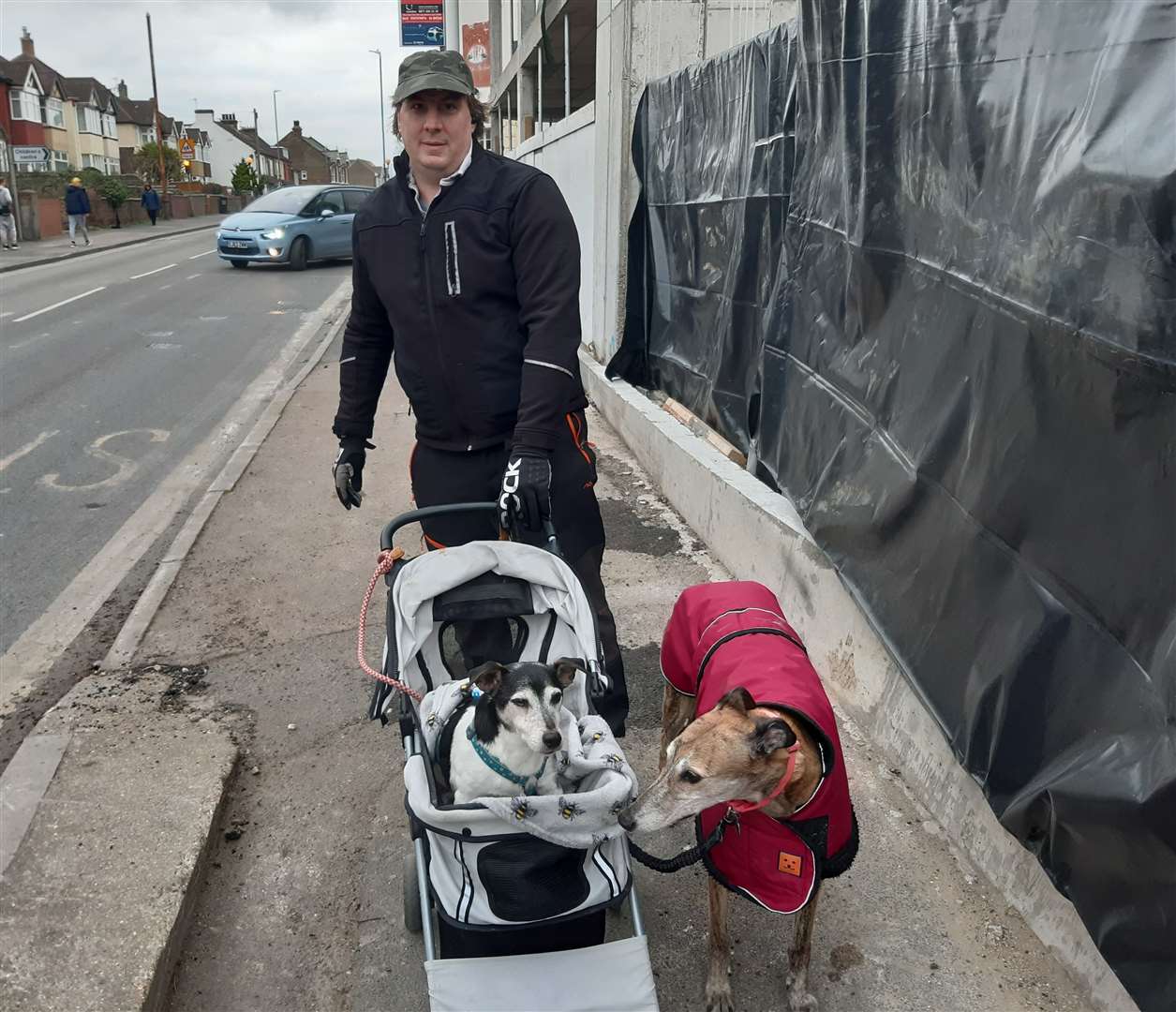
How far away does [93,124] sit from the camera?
70.2 m

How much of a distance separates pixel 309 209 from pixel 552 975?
72.0 feet

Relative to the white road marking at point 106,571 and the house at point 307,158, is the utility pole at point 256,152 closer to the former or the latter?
the house at point 307,158

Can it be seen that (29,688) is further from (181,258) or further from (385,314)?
(181,258)

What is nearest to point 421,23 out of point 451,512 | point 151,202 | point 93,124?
point 451,512

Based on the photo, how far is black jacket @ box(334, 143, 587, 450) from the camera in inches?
117

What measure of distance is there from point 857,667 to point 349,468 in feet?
6.97

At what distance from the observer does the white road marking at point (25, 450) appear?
789 centimetres

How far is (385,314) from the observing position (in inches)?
136

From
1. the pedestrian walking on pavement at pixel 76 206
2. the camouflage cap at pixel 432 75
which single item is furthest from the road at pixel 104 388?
the pedestrian walking on pavement at pixel 76 206

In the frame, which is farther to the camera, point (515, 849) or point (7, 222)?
point (7, 222)

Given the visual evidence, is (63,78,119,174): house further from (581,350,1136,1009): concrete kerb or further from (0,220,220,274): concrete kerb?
(581,350,1136,1009): concrete kerb

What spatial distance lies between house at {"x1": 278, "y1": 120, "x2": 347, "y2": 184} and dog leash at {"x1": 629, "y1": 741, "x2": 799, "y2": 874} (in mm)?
123917

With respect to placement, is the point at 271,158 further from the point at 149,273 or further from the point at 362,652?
the point at 362,652

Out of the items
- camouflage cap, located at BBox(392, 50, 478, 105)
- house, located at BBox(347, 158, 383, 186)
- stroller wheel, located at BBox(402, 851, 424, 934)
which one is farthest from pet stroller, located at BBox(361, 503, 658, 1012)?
house, located at BBox(347, 158, 383, 186)
